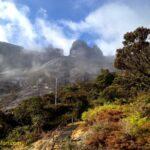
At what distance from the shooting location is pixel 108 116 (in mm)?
23719

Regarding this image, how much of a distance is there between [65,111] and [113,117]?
8513 mm

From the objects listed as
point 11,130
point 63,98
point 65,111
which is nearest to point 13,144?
point 11,130

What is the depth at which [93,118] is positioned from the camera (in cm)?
2427

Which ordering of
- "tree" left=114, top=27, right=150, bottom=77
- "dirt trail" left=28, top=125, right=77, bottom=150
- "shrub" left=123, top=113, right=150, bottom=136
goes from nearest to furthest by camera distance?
"shrub" left=123, top=113, right=150, bottom=136 → "dirt trail" left=28, top=125, right=77, bottom=150 → "tree" left=114, top=27, right=150, bottom=77

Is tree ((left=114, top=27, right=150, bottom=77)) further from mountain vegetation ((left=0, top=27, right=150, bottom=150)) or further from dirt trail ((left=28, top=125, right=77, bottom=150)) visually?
dirt trail ((left=28, top=125, right=77, bottom=150))

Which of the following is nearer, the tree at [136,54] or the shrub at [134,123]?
the shrub at [134,123]

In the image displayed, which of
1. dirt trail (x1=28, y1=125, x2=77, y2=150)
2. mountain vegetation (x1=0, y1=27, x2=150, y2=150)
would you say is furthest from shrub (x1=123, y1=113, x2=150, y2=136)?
dirt trail (x1=28, y1=125, x2=77, y2=150)

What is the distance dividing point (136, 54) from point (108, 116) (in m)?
5.81

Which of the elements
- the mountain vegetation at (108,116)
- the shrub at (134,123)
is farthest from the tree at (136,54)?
the shrub at (134,123)

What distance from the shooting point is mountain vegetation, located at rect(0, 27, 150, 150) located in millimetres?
20906

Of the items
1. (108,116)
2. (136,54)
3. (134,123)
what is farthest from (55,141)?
(136,54)

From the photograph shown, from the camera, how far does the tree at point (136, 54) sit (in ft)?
89.4

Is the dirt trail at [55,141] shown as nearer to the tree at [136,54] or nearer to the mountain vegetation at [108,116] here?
the mountain vegetation at [108,116]

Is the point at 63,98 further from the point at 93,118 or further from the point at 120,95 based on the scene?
the point at 93,118
